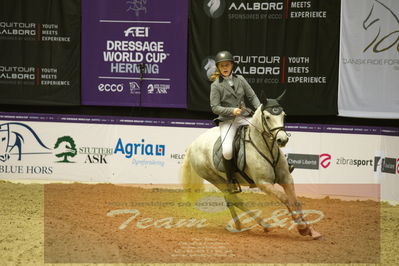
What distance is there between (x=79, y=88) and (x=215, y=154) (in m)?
5.32

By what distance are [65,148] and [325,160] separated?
5385mm

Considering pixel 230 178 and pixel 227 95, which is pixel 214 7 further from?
pixel 230 178

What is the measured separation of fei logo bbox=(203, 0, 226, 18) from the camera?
40.3 ft

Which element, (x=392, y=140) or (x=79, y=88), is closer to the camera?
(x=392, y=140)

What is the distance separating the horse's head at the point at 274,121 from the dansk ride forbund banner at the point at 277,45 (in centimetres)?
445

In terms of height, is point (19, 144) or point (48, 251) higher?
point (19, 144)

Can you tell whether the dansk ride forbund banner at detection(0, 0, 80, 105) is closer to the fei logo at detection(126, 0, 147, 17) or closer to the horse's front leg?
the fei logo at detection(126, 0, 147, 17)

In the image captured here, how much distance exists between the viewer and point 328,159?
11750 millimetres

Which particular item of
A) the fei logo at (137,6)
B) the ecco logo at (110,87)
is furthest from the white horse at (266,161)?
the fei logo at (137,6)

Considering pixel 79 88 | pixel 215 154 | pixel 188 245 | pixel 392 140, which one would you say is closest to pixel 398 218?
pixel 392 140

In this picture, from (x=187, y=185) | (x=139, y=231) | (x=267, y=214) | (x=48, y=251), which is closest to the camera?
(x=48, y=251)

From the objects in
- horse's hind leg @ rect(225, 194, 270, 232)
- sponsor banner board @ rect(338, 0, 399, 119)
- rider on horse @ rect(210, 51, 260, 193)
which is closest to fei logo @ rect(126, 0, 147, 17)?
sponsor banner board @ rect(338, 0, 399, 119)

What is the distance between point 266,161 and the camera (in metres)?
8.05

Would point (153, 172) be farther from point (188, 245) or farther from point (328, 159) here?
point (188, 245)
